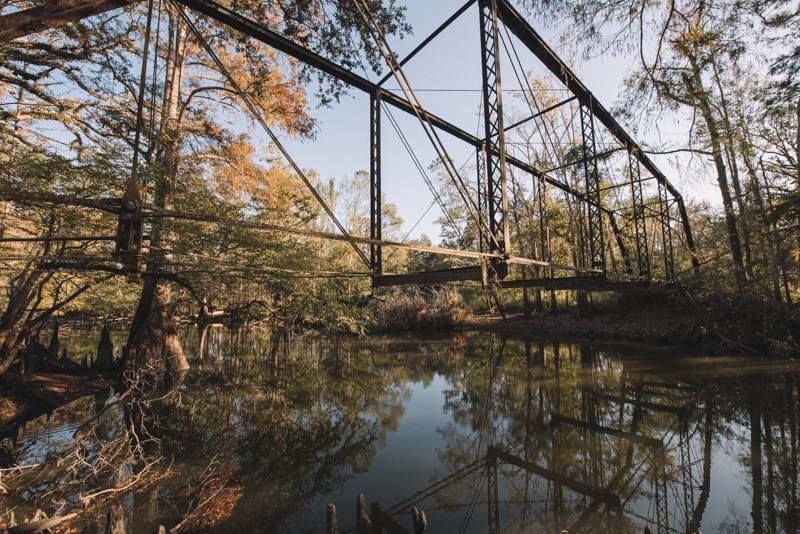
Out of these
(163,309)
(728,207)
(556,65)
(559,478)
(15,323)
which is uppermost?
(556,65)

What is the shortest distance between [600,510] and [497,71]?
218 inches

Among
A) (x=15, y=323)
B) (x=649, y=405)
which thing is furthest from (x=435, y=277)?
(x=15, y=323)

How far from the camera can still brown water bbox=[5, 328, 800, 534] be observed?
3.45 metres

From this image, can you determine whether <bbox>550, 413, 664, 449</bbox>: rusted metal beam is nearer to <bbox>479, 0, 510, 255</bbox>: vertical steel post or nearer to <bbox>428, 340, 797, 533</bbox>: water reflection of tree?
<bbox>428, 340, 797, 533</bbox>: water reflection of tree

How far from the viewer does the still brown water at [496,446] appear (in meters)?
3.45

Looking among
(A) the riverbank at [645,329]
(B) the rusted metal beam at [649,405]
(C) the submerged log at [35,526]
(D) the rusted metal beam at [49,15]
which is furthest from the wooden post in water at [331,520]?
(A) the riverbank at [645,329]

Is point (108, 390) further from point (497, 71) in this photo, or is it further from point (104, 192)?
point (497, 71)

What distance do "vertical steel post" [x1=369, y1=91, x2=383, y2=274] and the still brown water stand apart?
291 centimetres

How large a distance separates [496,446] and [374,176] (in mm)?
4548

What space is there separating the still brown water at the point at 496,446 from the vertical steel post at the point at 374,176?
2.91 metres

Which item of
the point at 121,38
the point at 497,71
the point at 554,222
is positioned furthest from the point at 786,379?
the point at 121,38

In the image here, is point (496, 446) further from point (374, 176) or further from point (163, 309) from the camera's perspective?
point (163, 309)

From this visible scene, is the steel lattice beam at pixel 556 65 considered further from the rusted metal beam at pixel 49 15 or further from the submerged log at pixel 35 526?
the submerged log at pixel 35 526

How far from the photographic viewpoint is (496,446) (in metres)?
5.12
